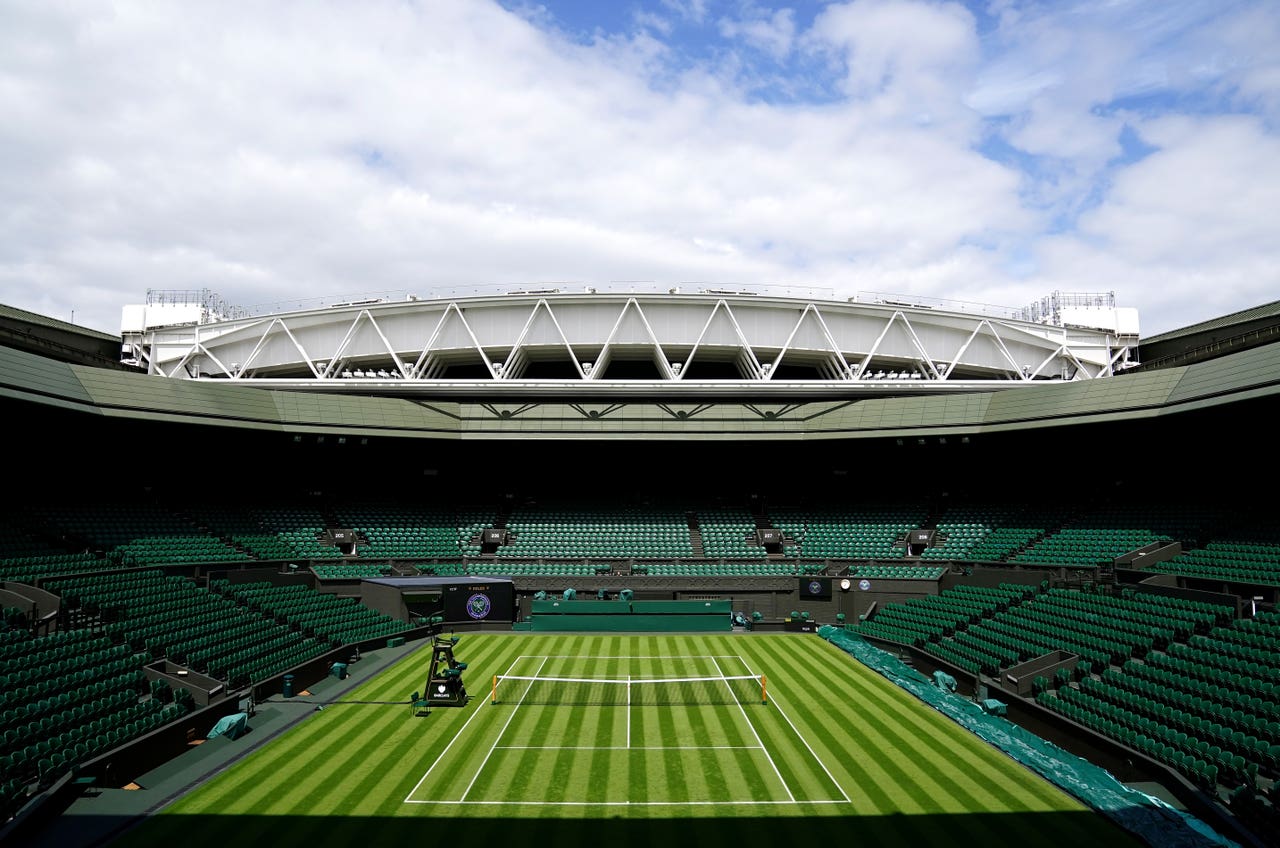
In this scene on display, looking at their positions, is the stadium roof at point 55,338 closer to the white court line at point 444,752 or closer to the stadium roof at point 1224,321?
the white court line at point 444,752

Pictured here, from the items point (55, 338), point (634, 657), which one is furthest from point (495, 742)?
point (55, 338)

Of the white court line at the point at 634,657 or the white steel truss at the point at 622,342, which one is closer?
the white court line at the point at 634,657

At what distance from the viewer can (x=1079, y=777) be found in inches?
626

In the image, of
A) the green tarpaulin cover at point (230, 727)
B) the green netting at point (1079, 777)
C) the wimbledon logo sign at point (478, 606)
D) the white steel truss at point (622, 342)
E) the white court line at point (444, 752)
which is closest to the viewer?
the green netting at point (1079, 777)

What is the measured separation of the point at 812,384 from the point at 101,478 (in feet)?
121

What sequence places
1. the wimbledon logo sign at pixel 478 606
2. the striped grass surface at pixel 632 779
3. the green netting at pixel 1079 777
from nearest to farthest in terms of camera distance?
the green netting at pixel 1079 777 → the striped grass surface at pixel 632 779 → the wimbledon logo sign at pixel 478 606

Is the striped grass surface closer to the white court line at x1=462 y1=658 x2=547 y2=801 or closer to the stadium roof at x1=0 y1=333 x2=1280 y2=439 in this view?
the white court line at x1=462 y1=658 x2=547 y2=801

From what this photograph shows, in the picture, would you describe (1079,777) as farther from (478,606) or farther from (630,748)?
(478,606)

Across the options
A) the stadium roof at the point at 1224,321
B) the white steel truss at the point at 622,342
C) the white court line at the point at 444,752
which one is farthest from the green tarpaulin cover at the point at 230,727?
the stadium roof at the point at 1224,321

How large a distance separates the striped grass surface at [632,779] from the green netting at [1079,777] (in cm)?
36

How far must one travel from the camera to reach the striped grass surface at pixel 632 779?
13773mm

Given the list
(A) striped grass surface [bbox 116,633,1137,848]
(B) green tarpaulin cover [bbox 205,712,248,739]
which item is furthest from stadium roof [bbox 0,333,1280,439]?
(A) striped grass surface [bbox 116,633,1137,848]

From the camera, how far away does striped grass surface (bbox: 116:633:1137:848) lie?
45.2ft

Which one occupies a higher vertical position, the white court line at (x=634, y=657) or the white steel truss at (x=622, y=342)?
the white steel truss at (x=622, y=342)
